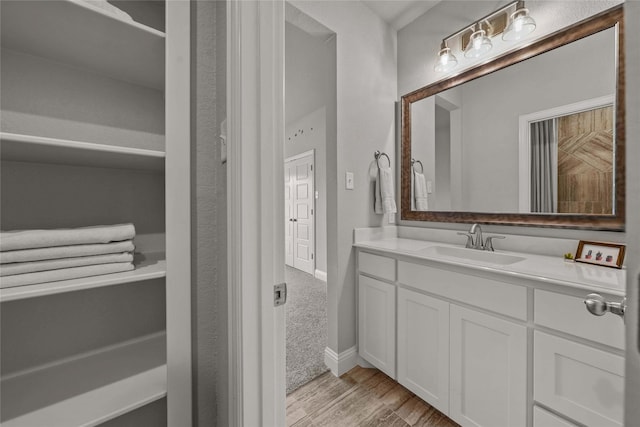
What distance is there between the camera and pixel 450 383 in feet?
4.30

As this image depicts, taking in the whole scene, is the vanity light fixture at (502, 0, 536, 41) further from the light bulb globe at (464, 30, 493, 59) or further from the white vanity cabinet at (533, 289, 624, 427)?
the white vanity cabinet at (533, 289, 624, 427)

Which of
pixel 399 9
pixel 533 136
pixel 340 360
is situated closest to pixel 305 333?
pixel 340 360

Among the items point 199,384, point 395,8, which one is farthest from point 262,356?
point 395,8

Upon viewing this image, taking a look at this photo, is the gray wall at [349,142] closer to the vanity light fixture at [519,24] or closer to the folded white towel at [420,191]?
the folded white towel at [420,191]

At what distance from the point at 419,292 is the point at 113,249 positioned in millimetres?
1401

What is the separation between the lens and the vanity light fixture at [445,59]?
6.00 ft

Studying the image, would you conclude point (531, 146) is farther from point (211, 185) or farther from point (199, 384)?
point (199, 384)

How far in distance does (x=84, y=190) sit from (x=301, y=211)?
12.6 ft

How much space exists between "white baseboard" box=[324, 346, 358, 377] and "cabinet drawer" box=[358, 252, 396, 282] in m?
0.60

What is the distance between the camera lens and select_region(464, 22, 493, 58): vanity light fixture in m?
1.65

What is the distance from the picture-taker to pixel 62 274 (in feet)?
2.28

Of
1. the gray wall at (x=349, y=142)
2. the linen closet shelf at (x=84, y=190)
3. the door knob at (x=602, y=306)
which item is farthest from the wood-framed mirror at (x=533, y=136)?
the linen closet shelf at (x=84, y=190)

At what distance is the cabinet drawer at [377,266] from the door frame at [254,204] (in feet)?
3.49

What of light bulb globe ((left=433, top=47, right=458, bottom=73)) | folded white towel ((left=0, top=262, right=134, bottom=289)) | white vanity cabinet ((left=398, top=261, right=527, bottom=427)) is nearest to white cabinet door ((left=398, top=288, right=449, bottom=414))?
white vanity cabinet ((left=398, top=261, right=527, bottom=427))
